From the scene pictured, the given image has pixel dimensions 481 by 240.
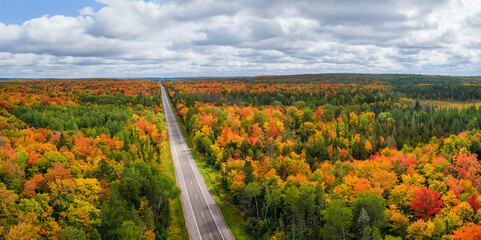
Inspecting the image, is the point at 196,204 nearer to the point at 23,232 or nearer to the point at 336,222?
the point at 336,222

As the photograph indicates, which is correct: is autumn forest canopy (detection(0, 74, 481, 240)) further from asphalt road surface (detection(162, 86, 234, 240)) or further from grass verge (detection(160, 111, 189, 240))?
asphalt road surface (detection(162, 86, 234, 240))

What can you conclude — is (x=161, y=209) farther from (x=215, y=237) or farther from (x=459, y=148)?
(x=459, y=148)

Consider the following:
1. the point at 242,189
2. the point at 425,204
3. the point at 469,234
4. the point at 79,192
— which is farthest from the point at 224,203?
the point at 469,234

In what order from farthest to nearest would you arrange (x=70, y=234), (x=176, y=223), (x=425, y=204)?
(x=176, y=223) < (x=425, y=204) < (x=70, y=234)

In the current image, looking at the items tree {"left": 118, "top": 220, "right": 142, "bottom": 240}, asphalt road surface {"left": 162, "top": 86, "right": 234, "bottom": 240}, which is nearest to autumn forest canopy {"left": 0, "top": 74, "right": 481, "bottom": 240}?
tree {"left": 118, "top": 220, "right": 142, "bottom": 240}

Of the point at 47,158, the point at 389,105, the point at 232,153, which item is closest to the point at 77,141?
the point at 47,158

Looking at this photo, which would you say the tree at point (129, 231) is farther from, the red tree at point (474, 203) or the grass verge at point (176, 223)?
the red tree at point (474, 203)
